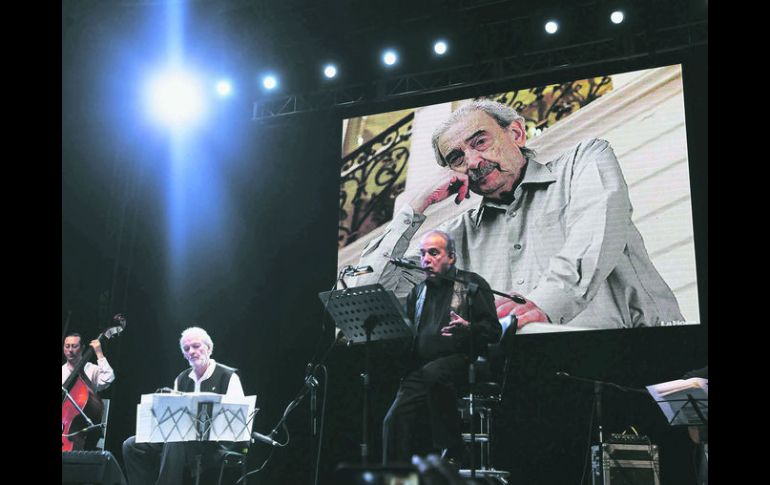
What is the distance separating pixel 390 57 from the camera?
23.8 feet

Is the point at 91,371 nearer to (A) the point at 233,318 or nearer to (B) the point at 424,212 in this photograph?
(A) the point at 233,318

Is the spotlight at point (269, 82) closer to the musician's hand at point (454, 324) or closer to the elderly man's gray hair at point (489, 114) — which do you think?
the elderly man's gray hair at point (489, 114)

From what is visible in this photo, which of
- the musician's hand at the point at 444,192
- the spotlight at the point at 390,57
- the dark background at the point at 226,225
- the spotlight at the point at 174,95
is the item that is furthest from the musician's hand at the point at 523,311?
the spotlight at the point at 174,95

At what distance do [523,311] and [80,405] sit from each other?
137 inches

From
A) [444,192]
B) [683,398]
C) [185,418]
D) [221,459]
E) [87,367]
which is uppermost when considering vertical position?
[444,192]

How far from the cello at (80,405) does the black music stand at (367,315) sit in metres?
2.12

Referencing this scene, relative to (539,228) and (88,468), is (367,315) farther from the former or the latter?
(539,228)

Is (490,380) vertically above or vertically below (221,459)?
above

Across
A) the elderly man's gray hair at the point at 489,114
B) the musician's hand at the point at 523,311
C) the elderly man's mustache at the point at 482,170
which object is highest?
the elderly man's gray hair at the point at 489,114

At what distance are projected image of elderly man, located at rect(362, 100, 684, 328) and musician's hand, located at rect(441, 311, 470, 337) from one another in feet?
4.64

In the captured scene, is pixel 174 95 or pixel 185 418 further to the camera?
pixel 174 95

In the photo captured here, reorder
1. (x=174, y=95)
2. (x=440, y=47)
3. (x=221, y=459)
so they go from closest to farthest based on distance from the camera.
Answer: (x=221, y=459)
(x=440, y=47)
(x=174, y=95)

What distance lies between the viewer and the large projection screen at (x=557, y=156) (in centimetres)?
600

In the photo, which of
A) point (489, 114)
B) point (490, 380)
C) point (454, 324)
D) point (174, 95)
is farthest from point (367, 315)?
point (174, 95)
